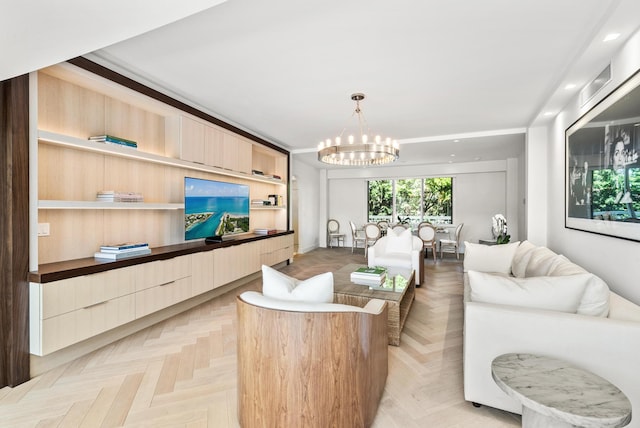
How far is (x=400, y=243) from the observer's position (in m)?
5.06

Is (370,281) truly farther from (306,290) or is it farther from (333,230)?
(333,230)

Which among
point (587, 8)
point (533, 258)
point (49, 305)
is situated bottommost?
point (49, 305)

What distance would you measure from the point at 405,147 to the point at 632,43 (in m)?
4.07

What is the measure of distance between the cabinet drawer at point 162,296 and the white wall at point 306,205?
4.88 metres

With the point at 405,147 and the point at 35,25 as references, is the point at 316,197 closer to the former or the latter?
the point at 405,147

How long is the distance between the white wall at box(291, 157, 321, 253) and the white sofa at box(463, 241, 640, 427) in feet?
21.2

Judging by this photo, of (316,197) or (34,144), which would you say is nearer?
(34,144)

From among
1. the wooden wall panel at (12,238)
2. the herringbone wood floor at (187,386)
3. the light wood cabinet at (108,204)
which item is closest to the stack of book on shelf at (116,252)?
the light wood cabinet at (108,204)

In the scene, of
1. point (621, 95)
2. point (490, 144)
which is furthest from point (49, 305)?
point (490, 144)

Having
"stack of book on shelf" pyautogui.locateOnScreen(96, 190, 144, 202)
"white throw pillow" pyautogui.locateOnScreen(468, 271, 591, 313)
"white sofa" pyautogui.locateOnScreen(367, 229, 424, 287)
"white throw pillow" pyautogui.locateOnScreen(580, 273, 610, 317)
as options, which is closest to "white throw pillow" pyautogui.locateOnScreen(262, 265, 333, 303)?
"white throw pillow" pyautogui.locateOnScreen(468, 271, 591, 313)

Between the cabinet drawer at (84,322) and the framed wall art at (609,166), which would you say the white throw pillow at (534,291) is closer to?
the framed wall art at (609,166)

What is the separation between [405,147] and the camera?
6.26 meters

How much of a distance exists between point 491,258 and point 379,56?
276 centimetres

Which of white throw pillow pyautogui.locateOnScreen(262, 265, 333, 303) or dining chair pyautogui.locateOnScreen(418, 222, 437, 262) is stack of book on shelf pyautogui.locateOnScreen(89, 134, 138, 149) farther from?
dining chair pyautogui.locateOnScreen(418, 222, 437, 262)
